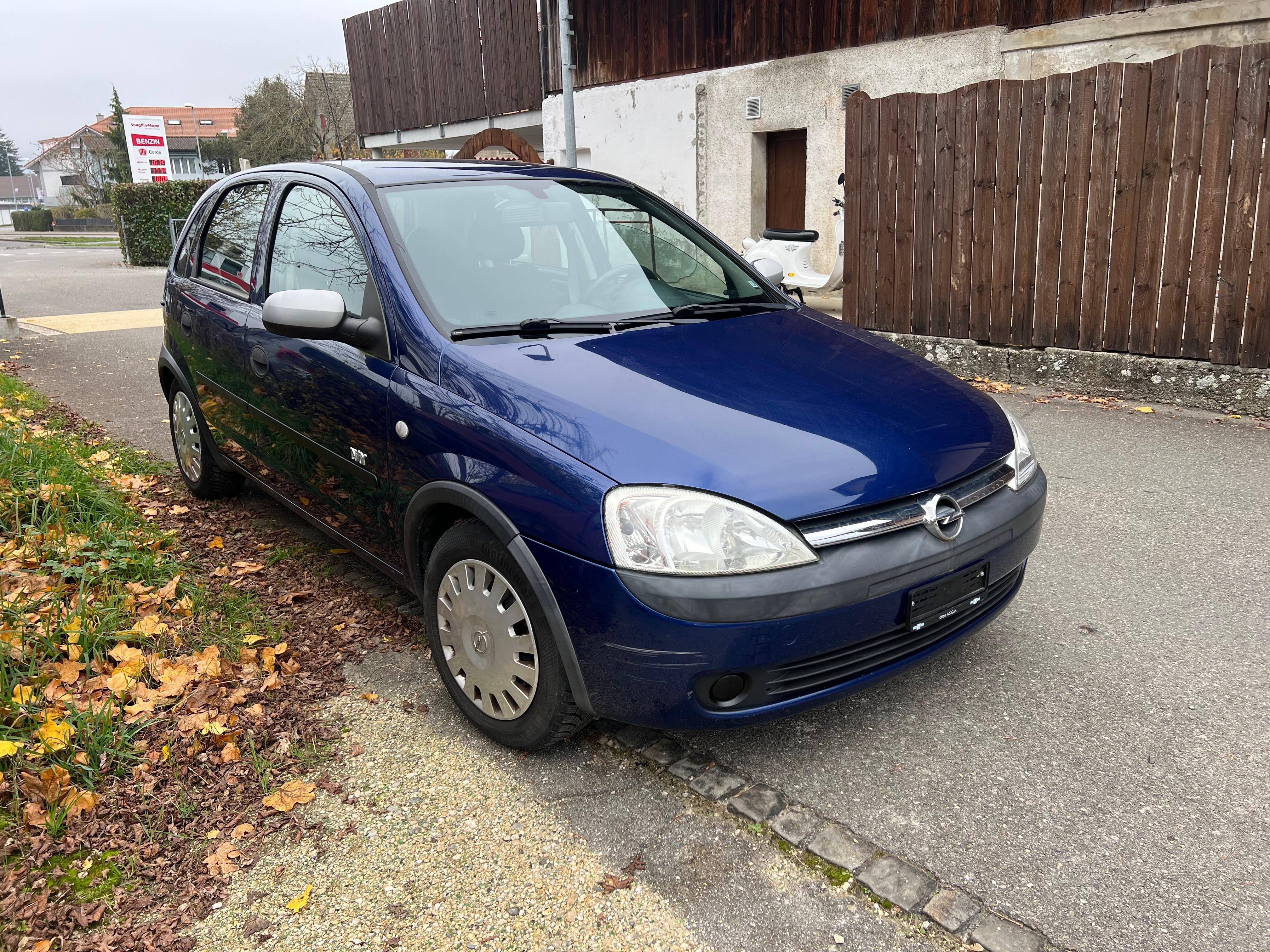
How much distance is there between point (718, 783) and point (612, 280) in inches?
73.2

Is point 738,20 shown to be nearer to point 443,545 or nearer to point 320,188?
point 320,188

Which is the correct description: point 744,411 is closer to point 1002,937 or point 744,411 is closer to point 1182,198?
point 1002,937

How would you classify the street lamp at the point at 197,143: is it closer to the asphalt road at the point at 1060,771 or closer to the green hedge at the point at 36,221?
the green hedge at the point at 36,221

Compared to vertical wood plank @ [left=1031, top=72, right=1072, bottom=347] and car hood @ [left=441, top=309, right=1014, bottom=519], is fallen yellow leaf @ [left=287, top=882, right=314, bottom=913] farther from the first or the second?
vertical wood plank @ [left=1031, top=72, right=1072, bottom=347]

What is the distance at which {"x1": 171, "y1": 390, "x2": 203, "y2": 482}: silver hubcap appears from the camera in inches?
194

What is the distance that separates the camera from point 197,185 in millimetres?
25047

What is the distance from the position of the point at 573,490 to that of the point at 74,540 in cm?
271

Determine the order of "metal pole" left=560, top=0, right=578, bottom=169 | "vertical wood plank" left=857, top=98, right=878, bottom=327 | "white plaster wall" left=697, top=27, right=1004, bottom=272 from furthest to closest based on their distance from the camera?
"metal pole" left=560, top=0, right=578, bottom=169, "white plaster wall" left=697, top=27, right=1004, bottom=272, "vertical wood plank" left=857, top=98, right=878, bottom=327

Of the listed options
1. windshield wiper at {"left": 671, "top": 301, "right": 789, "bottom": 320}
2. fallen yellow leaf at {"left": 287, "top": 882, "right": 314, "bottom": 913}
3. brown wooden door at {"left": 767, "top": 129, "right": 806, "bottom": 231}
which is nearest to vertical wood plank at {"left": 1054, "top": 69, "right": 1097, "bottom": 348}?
windshield wiper at {"left": 671, "top": 301, "right": 789, "bottom": 320}

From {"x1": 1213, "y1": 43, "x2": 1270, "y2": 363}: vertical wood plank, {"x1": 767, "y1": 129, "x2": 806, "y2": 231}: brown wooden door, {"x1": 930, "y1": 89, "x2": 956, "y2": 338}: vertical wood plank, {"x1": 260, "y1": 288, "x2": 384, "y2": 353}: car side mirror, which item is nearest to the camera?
{"x1": 260, "y1": 288, "x2": 384, "y2": 353}: car side mirror

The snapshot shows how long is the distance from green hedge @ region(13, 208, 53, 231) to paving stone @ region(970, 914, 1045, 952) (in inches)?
2902

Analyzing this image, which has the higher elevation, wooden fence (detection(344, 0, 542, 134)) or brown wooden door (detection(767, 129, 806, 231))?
wooden fence (detection(344, 0, 542, 134))

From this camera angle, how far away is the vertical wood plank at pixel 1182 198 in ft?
20.7

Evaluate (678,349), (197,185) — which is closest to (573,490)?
(678,349)
